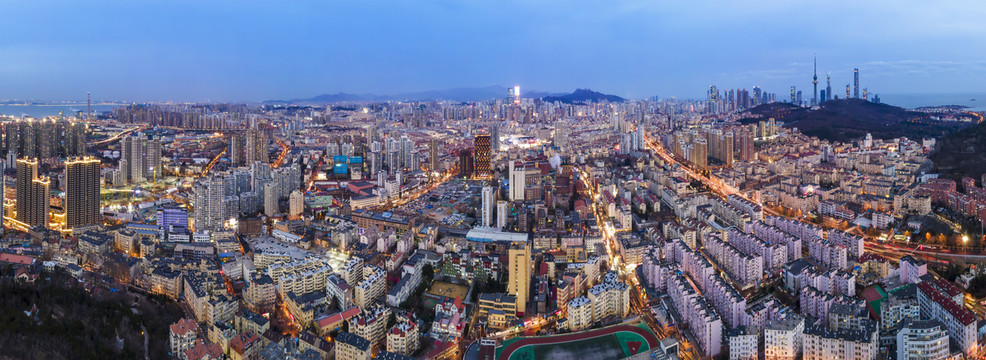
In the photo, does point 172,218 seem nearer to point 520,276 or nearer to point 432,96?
point 520,276

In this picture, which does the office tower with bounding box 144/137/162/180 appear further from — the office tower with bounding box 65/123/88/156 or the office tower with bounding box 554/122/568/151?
the office tower with bounding box 554/122/568/151

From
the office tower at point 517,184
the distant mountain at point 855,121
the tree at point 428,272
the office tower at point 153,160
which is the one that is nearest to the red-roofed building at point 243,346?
the tree at point 428,272

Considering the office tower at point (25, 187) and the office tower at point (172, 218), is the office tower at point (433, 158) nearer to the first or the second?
the office tower at point (172, 218)

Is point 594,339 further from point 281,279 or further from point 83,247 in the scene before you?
point 83,247

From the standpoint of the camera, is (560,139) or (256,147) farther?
(560,139)

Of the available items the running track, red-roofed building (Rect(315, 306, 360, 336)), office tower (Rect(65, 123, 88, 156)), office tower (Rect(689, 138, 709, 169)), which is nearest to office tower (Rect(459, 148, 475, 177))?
office tower (Rect(689, 138, 709, 169))

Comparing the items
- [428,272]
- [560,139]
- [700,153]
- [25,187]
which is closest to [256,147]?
[25,187]
